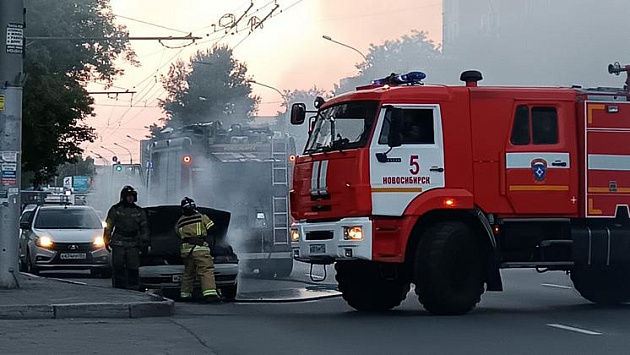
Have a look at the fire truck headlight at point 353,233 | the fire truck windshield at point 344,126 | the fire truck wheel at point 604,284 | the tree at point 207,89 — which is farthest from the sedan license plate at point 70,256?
the tree at point 207,89

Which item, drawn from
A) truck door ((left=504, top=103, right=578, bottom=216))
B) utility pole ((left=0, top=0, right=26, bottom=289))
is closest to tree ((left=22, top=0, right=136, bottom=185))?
utility pole ((left=0, top=0, right=26, bottom=289))

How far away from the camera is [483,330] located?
13.6 m

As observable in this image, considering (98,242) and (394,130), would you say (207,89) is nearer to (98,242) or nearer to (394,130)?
(98,242)

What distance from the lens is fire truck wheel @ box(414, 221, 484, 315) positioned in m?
15.1

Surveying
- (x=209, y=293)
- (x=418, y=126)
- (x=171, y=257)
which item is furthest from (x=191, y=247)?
(x=418, y=126)

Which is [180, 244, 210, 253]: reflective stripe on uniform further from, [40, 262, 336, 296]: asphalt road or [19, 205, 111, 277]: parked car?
[19, 205, 111, 277]: parked car

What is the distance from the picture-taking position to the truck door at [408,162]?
1509cm

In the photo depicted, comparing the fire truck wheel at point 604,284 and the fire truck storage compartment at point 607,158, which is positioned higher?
the fire truck storage compartment at point 607,158

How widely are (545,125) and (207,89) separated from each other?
76172mm

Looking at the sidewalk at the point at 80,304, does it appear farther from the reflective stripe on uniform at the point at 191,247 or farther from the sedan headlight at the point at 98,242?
the sedan headlight at the point at 98,242

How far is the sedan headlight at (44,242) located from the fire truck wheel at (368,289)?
10.4 meters

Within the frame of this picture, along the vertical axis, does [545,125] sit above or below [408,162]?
above

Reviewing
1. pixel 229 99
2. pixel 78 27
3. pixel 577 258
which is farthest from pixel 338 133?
pixel 229 99

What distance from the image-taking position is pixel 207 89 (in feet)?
298
